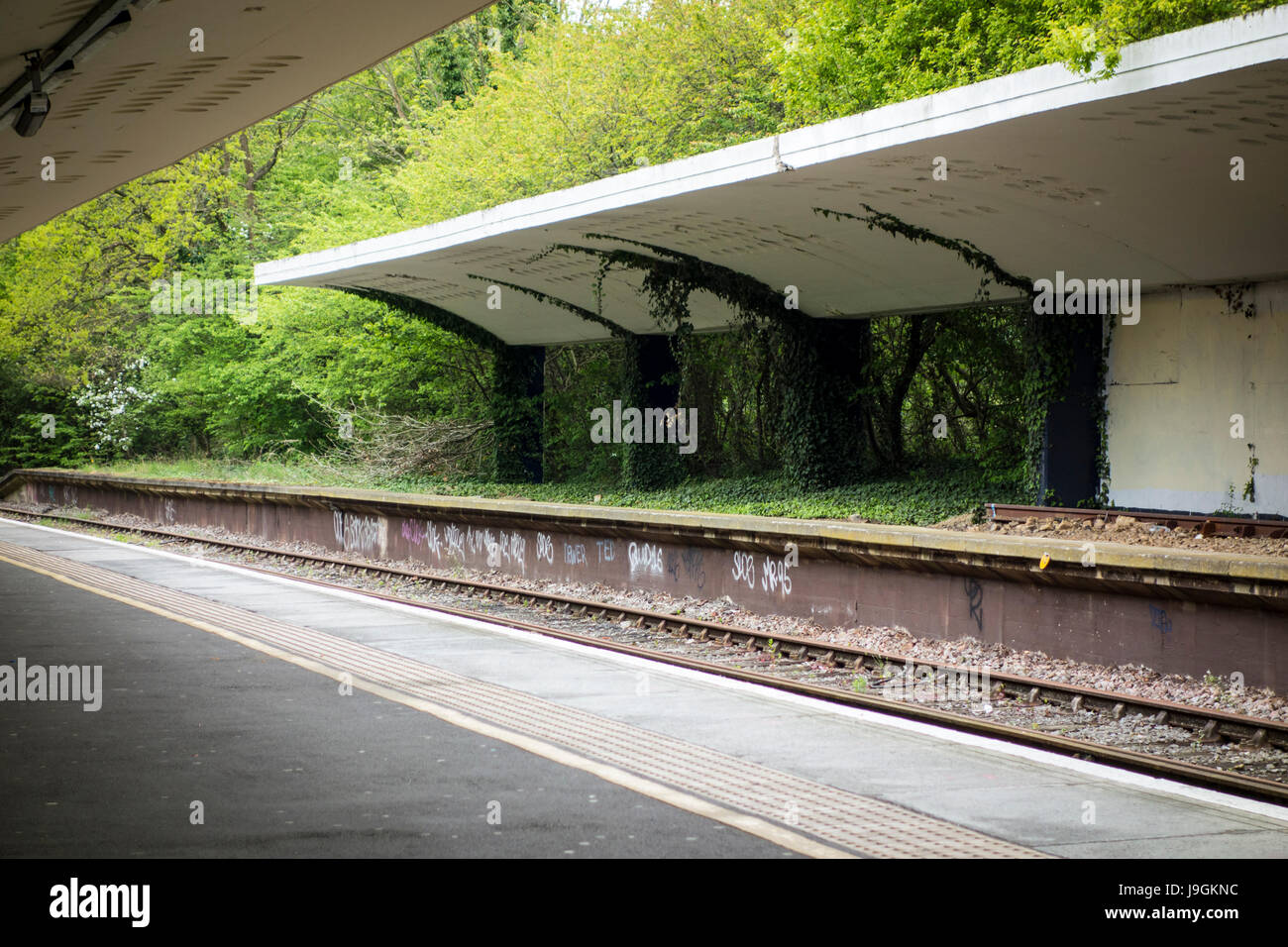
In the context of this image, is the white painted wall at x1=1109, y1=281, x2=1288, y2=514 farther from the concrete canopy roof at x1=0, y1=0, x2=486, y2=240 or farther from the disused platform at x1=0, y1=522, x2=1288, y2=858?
the concrete canopy roof at x1=0, y1=0, x2=486, y2=240

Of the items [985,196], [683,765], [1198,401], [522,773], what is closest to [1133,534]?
[1198,401]

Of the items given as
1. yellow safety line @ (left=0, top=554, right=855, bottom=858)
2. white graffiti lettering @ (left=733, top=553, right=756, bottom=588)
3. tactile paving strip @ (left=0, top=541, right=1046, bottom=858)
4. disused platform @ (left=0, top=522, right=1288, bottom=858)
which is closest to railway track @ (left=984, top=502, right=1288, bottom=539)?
white graffiti lettering @ (left=733, top=553, right=756, bottom=588)

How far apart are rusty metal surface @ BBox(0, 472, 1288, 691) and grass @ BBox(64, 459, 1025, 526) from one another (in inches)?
145

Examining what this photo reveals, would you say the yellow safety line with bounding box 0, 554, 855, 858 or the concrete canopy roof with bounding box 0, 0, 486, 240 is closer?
the yellow safety line with bounding box 0, 554, 855, 858

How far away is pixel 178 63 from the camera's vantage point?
905 centimetres

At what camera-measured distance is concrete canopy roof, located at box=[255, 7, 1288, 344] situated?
32.8ft

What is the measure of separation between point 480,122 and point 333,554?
596 inches

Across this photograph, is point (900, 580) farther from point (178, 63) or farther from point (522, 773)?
point (178, 63)

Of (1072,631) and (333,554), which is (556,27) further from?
(1072,631)

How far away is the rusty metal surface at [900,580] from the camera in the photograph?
30.0ft

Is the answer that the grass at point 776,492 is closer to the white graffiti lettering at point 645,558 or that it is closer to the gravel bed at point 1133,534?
the gravel bed at point 1133,534

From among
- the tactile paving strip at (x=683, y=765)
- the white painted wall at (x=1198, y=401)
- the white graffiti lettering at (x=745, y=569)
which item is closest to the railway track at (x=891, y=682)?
the white graffiti lettering at (x=745, y=569)

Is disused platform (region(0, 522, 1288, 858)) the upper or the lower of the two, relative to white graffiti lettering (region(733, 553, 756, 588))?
lower

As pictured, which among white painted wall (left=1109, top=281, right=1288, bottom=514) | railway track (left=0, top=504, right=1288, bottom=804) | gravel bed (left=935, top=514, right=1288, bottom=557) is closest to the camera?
railway track (left=0, top=504, right=1288, bottom=804)
